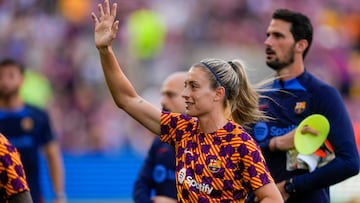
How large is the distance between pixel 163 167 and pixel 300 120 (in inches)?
62.2

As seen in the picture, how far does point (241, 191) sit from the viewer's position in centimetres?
594

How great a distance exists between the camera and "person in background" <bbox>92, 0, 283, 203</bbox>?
589 cm

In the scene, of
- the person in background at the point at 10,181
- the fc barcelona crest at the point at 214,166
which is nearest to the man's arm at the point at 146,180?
the fc barcelona crest at the point at 214,166

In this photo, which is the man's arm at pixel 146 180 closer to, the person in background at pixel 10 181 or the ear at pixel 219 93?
the ear at pixel 219 93

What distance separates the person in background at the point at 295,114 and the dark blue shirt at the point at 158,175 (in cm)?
120

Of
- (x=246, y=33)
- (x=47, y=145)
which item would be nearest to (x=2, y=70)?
(x=47, y=145)

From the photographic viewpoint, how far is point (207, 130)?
6.06 m

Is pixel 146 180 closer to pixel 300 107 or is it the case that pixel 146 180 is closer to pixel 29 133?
pixel 300 107

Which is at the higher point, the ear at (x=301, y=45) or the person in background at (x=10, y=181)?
the ear at (x=301, y=45)

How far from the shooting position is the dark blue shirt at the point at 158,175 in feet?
27.5

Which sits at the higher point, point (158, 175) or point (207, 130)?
point (207, 130)

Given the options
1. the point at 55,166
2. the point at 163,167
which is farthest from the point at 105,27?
the point at 55,166

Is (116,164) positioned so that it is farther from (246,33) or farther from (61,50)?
(246,33)

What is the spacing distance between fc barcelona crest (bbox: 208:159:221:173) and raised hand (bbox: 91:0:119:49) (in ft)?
3.15
